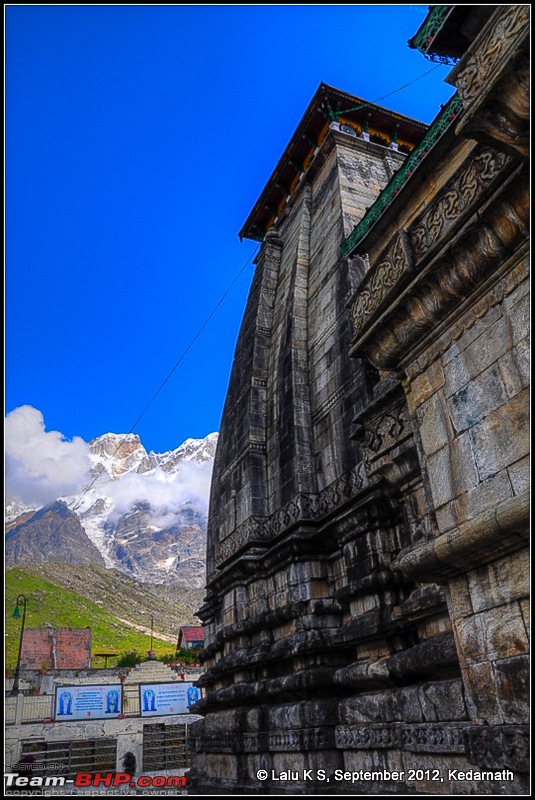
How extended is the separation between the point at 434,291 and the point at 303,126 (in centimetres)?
1207

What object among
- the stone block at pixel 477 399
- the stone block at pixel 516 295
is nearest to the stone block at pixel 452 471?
the stone block at pixel 477 399

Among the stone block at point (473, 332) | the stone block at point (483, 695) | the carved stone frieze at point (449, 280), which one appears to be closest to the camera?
the stone block at point (483, 695)

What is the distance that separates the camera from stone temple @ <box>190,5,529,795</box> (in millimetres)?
3830

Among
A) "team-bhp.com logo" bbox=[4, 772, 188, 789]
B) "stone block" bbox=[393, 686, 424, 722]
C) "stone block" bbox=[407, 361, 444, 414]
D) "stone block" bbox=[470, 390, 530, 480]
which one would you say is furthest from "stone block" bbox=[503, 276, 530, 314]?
"team-bhp.com logo" bbox=[4, 772, 188, 789]

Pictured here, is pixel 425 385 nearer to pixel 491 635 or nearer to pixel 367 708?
pixel 491 635

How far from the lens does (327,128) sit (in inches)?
584

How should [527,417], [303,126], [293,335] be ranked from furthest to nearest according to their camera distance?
[303,126]
[293,335]
[527,417]

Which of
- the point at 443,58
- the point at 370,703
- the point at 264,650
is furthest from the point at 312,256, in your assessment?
the point at 370,703

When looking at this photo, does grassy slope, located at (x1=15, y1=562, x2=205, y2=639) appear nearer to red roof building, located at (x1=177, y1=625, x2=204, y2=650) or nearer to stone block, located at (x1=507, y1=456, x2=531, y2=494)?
red roof building, located at (x1=177, y1=625, x2=204, y2=650)

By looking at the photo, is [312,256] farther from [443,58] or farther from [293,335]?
[443,58]

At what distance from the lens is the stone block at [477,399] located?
4.11 m

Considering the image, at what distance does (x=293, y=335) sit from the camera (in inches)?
464

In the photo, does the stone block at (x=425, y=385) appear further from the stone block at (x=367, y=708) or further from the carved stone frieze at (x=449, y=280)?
the stone block at (x=367, y=708)

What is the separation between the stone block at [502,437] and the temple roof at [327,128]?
12.2 meters
